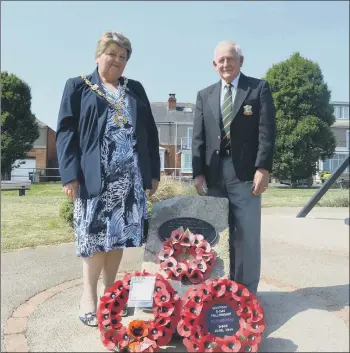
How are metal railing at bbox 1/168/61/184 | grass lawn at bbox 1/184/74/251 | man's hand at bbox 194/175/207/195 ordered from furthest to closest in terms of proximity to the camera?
metal railing at bbox 1/168/61/184 < grass lawn at bbox 1/184/74/251 < man's hand at bbox 194/175/207/195

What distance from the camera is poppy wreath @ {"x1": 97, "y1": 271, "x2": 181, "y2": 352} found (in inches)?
93.5

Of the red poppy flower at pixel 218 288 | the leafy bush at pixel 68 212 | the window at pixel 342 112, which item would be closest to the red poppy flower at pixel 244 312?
the red poppy flower at pixel 218 288

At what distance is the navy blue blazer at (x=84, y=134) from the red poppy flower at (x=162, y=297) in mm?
792

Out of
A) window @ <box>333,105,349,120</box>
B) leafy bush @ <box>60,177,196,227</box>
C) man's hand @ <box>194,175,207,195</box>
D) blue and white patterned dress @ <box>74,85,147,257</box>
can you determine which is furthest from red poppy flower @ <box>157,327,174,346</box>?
window @ <box>333,105,349,120</box>

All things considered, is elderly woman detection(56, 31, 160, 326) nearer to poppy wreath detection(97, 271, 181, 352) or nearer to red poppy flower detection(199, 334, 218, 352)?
poppy wreath detection(97, 271, 181, 352)

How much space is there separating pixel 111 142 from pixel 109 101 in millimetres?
296

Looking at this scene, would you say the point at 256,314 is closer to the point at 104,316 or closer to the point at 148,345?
the point at 148,345

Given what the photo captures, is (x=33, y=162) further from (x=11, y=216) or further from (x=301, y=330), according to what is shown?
(x=301, y=330)

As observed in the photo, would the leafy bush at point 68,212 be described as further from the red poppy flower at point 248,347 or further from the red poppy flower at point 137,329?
the red poppy flower at point 248,347

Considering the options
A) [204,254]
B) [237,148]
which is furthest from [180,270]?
[237,148]

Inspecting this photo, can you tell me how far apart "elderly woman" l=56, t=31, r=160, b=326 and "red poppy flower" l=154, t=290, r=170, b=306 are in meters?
0.48

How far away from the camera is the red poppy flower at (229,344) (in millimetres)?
2279

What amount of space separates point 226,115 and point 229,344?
66.3 inches

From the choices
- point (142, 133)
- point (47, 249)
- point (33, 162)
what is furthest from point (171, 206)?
point (33, 162)
